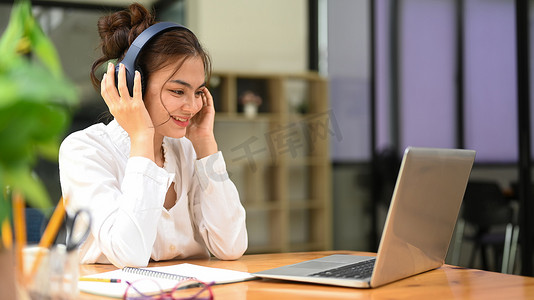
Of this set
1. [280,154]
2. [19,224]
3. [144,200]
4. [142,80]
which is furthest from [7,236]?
[280,154]

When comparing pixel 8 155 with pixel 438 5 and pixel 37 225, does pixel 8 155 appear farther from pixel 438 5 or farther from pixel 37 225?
pixel 438 5

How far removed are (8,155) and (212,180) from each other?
4.23 ft

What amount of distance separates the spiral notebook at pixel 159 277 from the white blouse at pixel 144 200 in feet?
0.61

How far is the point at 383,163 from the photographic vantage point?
16.7 ft

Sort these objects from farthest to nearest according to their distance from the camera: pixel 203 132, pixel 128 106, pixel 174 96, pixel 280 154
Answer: pixel 280 154 < pixel 203 132 < pixel 174 96 < pixel 128 106

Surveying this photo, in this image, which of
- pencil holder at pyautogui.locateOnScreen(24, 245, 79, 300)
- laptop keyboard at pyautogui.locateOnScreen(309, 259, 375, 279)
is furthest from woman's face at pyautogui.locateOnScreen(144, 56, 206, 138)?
pencil holder at pyautogui.locateOnScreen(24, 245, 79, 300)

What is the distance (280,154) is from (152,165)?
3.62 m

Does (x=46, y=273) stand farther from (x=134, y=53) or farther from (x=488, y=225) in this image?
(x=488, y=225)

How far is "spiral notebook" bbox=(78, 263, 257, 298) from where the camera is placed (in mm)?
1121

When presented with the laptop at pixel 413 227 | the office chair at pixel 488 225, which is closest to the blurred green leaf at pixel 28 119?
the laptop at pixel 413 227

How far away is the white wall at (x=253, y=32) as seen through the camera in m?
5.20

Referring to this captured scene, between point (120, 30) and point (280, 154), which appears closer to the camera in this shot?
point (120, 30)

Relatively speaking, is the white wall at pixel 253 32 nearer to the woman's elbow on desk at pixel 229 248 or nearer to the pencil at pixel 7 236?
the woman's elbow on desk at pixel 229 248

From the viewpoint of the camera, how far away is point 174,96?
182 centimetres
